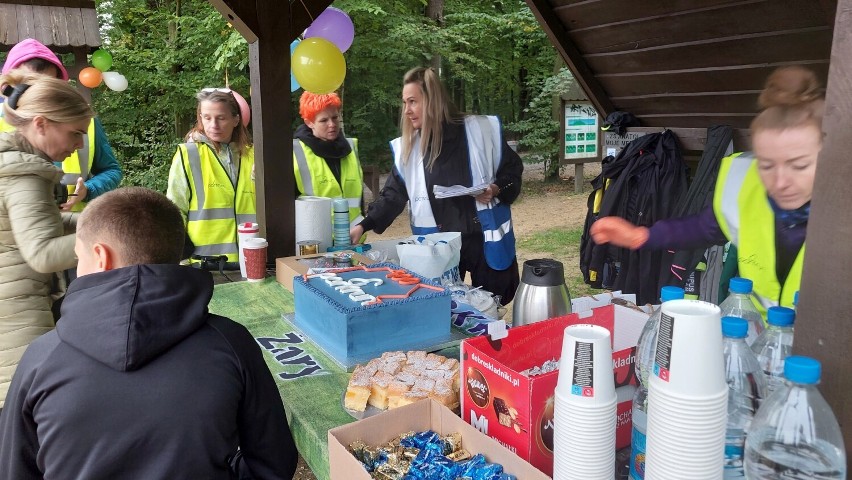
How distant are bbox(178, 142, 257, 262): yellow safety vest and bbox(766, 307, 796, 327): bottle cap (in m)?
2.94

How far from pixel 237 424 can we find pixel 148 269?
1.32ft

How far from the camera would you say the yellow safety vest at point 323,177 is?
3.60m

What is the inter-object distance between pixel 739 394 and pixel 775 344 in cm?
19

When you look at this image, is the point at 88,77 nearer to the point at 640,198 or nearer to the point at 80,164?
the point at 80,164

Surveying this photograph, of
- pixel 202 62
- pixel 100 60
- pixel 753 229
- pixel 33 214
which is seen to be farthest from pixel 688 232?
pixel 202 62

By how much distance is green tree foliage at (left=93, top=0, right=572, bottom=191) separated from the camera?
8.90 meters

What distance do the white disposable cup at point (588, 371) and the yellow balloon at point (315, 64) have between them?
9.05ft

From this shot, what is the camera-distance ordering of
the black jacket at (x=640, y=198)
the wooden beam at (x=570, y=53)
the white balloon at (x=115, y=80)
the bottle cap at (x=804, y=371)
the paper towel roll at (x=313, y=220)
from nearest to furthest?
1. the bottle cap at (x=804, y=371)
2. the paper towel roll at (x=313, y=220)
3. the black jacket at (x=640, y=198)
4. the wooden beam at (x=570, y=53)
5. the white balloon at (x=115, y=80)

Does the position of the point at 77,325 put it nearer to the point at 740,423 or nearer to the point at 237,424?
the point at 237,424

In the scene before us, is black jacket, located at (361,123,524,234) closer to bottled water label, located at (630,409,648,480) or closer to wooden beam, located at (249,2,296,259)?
wooden beam, located at (249,2,296,259)

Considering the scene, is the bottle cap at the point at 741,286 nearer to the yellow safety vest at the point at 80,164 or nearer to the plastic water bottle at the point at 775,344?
the plastic water bottle at the point at 775,344

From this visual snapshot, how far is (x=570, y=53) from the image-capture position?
4.73 metres

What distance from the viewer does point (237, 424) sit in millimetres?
1383

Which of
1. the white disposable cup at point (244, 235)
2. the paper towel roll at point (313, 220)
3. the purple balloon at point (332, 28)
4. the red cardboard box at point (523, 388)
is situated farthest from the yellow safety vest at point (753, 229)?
the purple balloon at point (332, 28)
